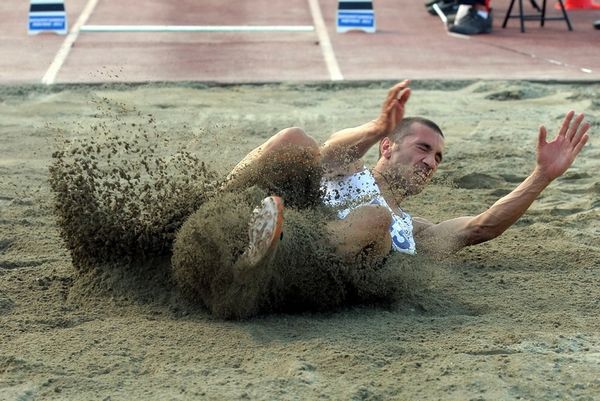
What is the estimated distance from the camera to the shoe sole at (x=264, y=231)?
12.2 feet

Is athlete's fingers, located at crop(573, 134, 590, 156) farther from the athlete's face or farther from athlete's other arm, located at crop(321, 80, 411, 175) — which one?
athlete's other arm, located at crop(321, 80, 411, 175)

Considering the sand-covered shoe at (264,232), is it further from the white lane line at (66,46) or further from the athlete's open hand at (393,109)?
the white lane line at (66,46)

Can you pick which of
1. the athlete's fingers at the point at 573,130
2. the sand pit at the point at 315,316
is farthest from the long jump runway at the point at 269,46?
the athlete's fingers at the point at 573,130

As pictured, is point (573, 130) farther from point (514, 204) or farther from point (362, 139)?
point (362, 139)

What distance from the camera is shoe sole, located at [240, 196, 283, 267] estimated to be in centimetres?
372

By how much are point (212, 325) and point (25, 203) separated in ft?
7.18

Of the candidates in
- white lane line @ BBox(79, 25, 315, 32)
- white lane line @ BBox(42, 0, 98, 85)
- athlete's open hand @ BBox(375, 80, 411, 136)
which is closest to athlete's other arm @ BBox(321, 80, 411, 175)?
athlete's open hand @ BBox(375, 80, 411, 136)

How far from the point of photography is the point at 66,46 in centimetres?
1057

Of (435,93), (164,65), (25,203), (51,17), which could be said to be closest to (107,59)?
(164,65)

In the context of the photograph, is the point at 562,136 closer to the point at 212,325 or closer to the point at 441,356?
the point at 441,356

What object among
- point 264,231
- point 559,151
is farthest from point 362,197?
point 264,231

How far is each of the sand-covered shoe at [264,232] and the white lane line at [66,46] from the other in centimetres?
555

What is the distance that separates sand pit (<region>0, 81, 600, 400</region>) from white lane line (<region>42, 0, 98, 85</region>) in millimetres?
2392

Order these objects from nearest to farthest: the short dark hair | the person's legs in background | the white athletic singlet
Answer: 1. the white athletic singlet
2. the short dark hair
3. the person's legs in background
